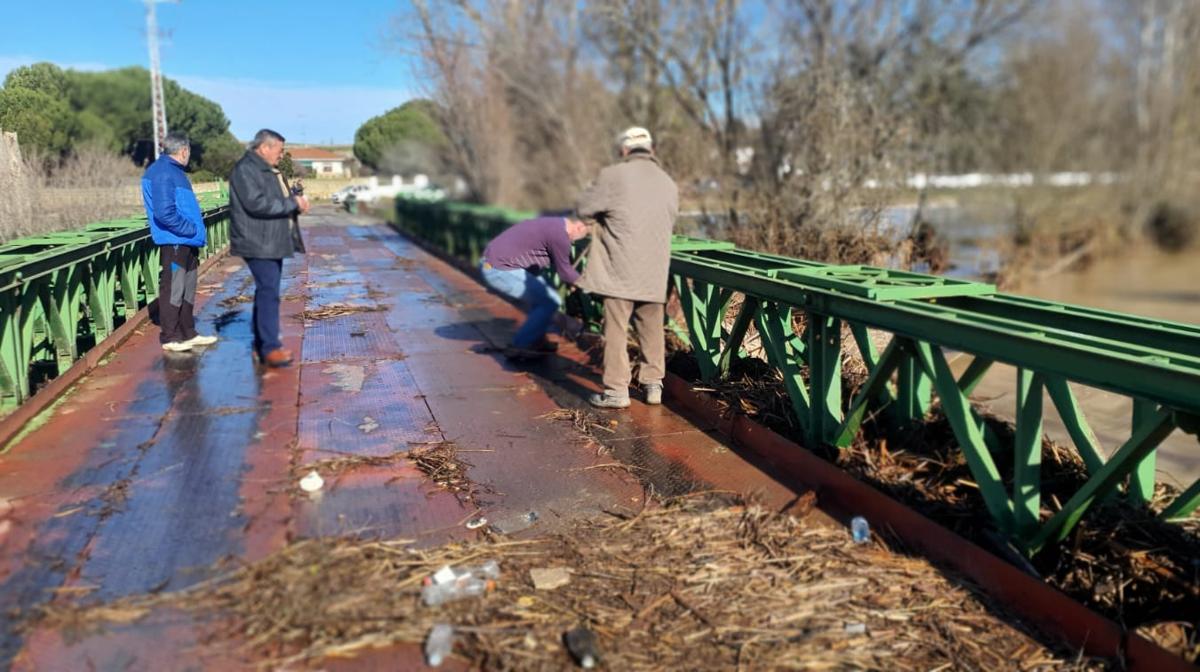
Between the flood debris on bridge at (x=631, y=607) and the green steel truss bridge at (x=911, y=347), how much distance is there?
0.59 m

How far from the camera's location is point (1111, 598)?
10.6 feet

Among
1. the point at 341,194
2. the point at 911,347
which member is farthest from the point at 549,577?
the point at 341,194

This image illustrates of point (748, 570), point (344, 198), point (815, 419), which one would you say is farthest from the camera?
point (344, 198)

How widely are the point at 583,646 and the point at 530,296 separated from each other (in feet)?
15.6

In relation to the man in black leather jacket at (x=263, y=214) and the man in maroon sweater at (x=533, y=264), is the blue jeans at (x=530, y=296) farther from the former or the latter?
the man in black leather jacket at (x=263, y=214)

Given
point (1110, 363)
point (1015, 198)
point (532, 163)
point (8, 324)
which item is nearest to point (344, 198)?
point (8, 324)

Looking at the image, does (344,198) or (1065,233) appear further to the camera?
(1065,233)

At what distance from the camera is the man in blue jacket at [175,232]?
265 inches

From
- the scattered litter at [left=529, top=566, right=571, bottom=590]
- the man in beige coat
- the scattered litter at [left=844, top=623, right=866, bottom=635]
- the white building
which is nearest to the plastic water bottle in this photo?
the scattered litter at [left=844, top=623, right=866, bottom=635]

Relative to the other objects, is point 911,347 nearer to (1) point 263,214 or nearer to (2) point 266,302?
(1) point 263,214

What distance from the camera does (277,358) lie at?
668 cm

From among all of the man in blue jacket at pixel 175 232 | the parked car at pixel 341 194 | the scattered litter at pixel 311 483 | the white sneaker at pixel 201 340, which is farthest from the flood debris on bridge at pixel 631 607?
the parked car at pixel 341 194

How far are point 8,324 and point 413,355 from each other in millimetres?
2977

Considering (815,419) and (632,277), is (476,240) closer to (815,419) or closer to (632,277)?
(632,277)
